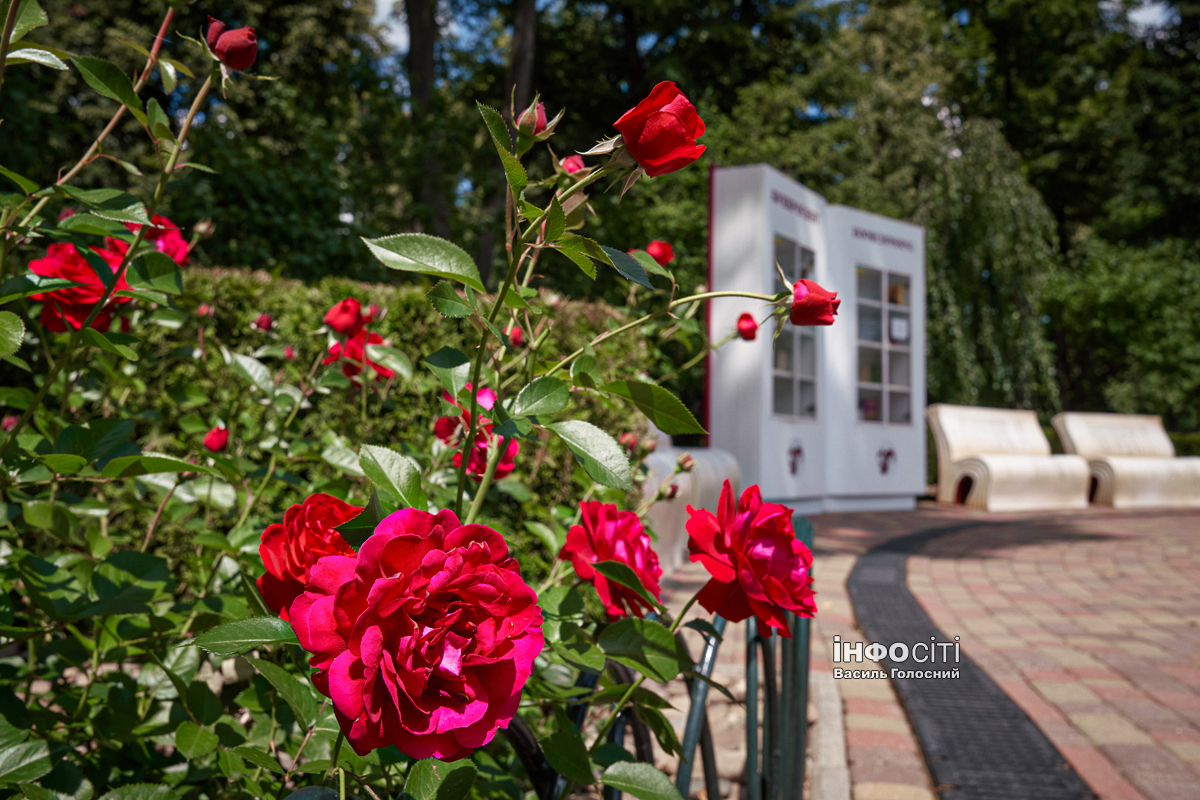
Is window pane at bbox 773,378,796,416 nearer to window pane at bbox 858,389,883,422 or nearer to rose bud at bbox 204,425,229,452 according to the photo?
window pane at bbox 858,389,883,422

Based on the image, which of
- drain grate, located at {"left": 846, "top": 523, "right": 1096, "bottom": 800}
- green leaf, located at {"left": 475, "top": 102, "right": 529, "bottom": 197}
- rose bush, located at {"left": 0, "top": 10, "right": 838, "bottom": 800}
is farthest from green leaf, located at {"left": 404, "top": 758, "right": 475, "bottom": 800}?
drain grate, located at {"left": 846, "top": 523, "right": 1096, "bottom": 800}

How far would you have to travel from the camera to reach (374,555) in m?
0.39

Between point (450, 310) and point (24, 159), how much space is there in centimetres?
480

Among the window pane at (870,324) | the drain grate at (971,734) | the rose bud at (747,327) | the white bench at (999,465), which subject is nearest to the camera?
the rose bud at (747,327)

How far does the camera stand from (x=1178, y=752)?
230cm

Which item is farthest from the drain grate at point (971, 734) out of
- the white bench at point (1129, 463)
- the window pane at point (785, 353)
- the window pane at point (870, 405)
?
the white bench at point (1129, 463)

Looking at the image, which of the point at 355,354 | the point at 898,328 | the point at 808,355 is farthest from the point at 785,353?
the point at 355,354

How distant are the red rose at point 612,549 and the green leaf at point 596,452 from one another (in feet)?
0.65

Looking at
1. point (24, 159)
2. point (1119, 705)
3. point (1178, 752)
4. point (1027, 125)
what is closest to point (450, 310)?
point (1178, 752)

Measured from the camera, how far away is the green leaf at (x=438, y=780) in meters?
0.45

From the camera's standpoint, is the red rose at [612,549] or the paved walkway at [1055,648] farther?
the paved walkway at [1055,648]

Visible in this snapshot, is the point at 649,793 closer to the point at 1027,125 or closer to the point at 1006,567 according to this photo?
the point at 1006,567

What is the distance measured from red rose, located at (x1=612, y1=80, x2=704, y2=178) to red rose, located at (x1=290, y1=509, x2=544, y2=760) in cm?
25

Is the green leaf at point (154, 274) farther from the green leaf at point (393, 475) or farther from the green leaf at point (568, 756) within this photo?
the green leaf at point (568, 756)
